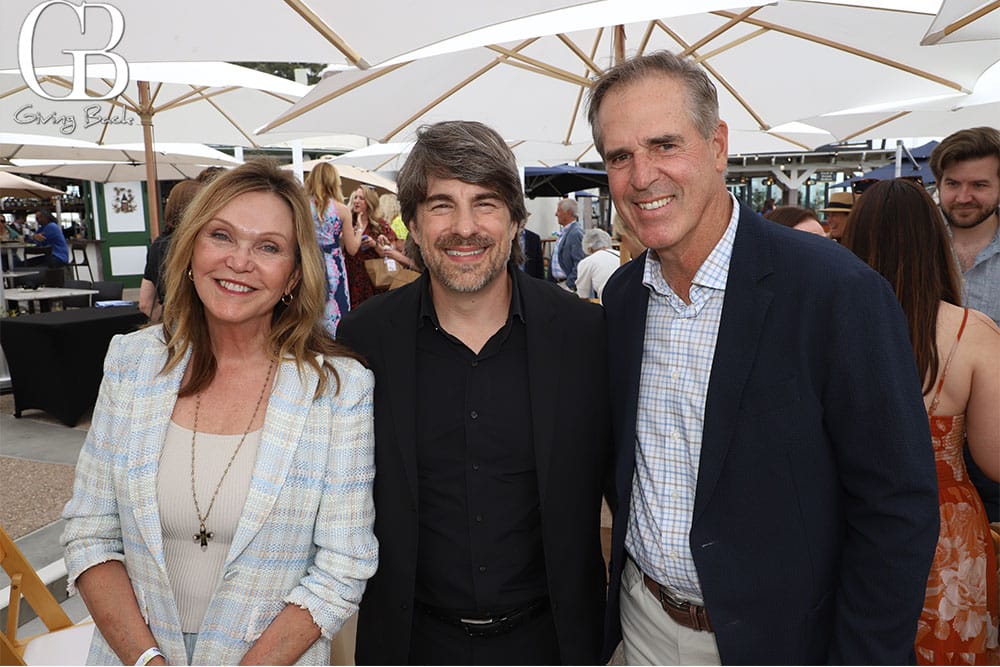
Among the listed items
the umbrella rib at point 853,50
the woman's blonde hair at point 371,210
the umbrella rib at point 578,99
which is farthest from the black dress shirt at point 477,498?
the woman's blonde hair at point 371,210

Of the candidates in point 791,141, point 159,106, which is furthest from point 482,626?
point 791,141

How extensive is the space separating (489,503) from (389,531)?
0.92ft

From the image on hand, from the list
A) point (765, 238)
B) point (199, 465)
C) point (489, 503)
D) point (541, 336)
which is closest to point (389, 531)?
point (489, 503)

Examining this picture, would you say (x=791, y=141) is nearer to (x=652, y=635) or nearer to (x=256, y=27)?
(x=256, y=27)

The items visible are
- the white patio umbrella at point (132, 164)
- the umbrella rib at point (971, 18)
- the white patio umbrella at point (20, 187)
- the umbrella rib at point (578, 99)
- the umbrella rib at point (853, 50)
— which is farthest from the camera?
the white patio umbrella at point (132, 164)

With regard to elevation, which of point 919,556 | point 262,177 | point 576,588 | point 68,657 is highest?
point 262,177

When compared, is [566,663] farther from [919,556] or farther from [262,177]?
[262,177]

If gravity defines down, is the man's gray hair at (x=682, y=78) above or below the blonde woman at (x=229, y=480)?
above

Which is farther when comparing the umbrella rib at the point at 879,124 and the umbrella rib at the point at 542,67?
the umbrella rib at the point at 879,124

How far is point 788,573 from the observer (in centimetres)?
159

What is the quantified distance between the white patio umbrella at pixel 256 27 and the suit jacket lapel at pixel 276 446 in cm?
163

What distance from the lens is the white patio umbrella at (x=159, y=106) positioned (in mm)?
5684

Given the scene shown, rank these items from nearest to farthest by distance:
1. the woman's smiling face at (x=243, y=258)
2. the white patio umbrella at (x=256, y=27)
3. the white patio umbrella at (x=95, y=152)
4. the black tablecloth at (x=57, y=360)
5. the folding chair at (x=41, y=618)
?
the woman's smiling face at (x=243, y=258) < the folding chair at (x=41, y=618) < the white patio umbrella at (x=256, y=27) < the black tablecloth at (x=57, y=360) < the white patio umbrella at (x=95, y=152)

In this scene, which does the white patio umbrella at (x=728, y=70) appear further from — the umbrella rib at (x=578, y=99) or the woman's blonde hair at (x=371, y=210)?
the woman's blonde hair at (x=371, y=210)
